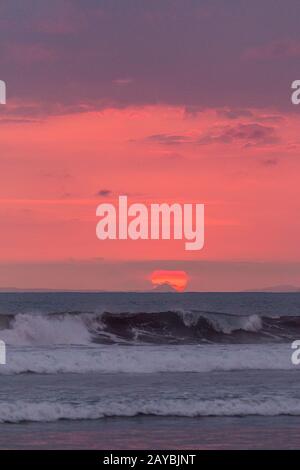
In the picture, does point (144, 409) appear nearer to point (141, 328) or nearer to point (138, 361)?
point (138, 361)

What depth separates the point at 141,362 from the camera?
25.1 meters

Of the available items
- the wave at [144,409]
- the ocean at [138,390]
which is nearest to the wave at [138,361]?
the ocean at [138,390]

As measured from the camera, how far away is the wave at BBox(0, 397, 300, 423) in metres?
17.5

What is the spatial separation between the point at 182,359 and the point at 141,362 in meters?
1.41

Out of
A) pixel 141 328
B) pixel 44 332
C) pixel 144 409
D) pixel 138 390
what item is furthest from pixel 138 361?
pixel 141 328

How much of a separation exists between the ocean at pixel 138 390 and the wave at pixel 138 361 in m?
0.03

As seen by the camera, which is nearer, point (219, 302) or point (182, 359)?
point (182, 359)

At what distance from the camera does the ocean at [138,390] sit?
15.7m

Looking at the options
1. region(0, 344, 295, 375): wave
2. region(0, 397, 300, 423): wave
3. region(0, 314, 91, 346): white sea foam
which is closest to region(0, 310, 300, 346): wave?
region(0, 314, 91, 346): white sea foam

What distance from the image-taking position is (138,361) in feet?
82.4

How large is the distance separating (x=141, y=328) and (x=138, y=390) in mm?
16785

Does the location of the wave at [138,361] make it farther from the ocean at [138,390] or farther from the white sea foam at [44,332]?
the white sea foam at [44,332]
